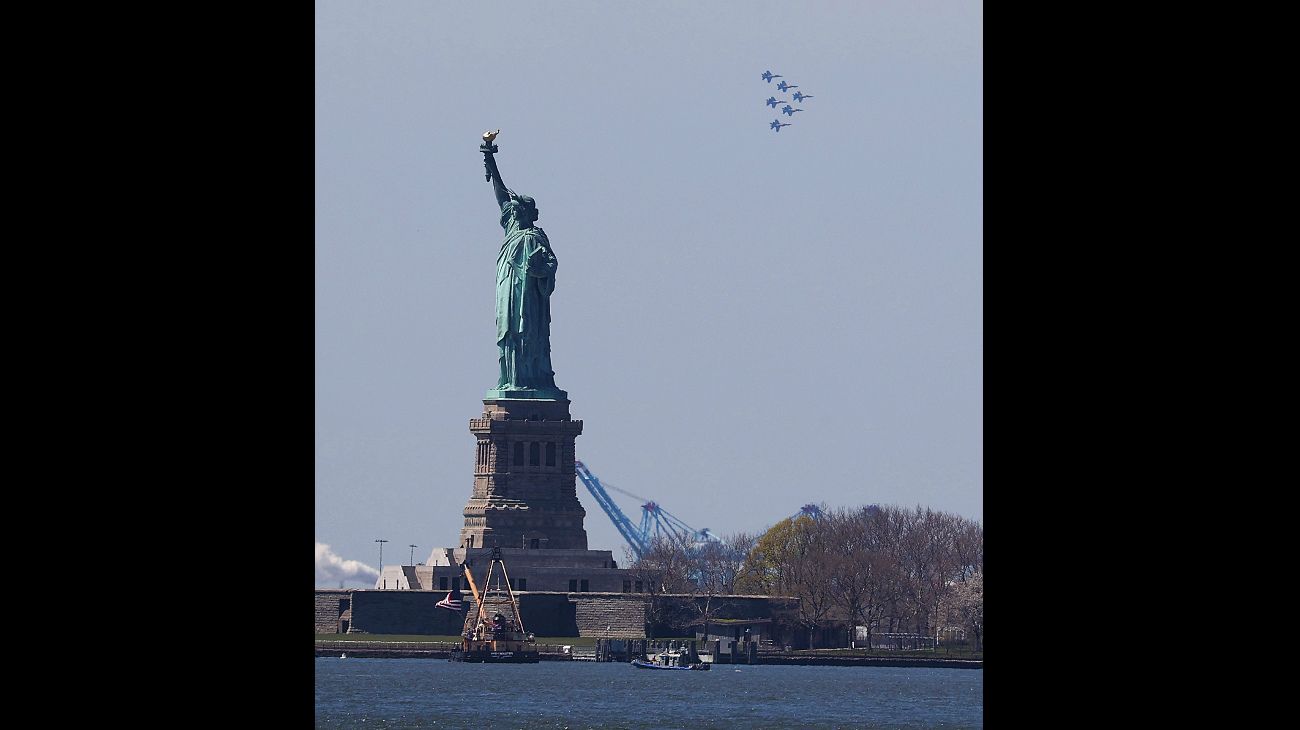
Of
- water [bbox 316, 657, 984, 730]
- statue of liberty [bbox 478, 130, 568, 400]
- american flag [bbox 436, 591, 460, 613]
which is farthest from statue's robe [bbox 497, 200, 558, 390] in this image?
water [bbox 316, 657, 984, 730]

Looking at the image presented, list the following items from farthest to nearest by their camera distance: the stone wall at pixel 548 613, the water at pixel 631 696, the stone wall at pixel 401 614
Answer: the stone wall at pixel 401 614
the stone wall at pixel 548 613
the water at pixel 631 696

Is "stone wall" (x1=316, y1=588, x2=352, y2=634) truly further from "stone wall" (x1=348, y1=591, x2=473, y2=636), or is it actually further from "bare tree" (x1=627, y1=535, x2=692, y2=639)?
"bare tree" (x1=627, y1=535, x2=692, y2=639)

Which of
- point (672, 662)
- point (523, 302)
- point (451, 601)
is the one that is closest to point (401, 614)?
point (451, 601)

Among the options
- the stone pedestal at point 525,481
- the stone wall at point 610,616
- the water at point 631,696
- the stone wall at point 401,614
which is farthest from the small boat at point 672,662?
the stone wall at point 401,614

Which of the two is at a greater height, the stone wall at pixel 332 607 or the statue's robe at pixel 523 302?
the statue's robe at pixel 523 302

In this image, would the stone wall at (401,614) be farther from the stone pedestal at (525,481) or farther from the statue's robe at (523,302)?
the statue's robe at (523,302)

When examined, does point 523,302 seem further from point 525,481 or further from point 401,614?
point 401,614
